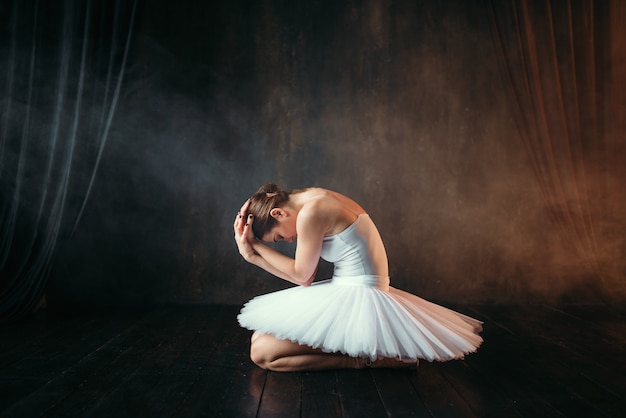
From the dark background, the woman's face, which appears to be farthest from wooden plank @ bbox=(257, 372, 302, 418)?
the dark background

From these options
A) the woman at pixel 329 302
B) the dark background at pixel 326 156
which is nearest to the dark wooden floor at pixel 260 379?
the woman at pixel 329 302

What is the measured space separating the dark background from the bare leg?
5.22 feet

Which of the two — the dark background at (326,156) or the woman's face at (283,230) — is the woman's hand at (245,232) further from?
the dark background at (326,156)

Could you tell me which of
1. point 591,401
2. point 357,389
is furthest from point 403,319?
point 591,401

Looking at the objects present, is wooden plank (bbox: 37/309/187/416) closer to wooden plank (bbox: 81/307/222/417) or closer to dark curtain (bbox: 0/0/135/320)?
wooden plank (bbox: 81/307/222/417)

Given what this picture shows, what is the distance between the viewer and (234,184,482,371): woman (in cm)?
209

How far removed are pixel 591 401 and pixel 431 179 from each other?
215 centimetres

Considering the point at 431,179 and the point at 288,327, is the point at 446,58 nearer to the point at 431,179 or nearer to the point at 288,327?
the point at 431,179

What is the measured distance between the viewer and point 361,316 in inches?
83.7

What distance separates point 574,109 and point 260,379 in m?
3.03

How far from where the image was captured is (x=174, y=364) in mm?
2422

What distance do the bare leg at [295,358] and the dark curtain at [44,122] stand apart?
1.81m

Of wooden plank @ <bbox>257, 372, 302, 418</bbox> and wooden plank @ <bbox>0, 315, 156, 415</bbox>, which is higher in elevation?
wooden plank @ <bbox>257, 372, 302, 418</bbox>

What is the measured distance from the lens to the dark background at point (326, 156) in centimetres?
377
